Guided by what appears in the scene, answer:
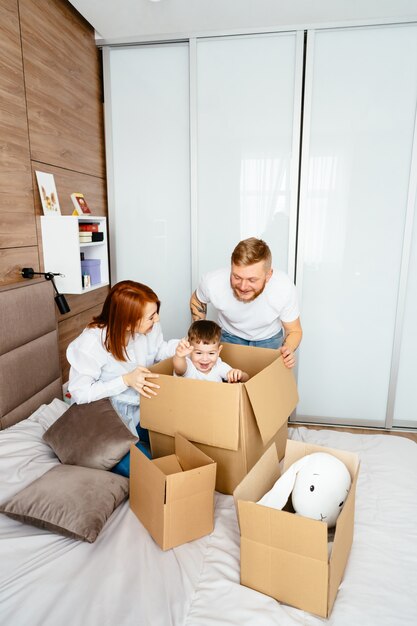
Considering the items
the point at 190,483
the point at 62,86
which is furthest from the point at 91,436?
the point at 62,86

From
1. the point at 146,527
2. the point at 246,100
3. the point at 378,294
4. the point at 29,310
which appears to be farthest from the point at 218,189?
the point at 146,527

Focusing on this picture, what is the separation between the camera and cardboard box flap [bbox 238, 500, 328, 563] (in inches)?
38.1

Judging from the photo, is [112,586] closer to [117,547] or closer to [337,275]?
[117,547]

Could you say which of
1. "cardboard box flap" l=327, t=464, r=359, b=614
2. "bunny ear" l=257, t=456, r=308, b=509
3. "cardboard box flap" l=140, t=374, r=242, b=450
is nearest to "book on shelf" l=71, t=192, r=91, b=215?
"cardboard box flap" l=140, t=374, r=242, b=450

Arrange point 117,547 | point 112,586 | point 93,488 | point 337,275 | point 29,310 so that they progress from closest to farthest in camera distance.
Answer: point 112,586, point 117,547, point 93,488, point 29,310, point 337,275

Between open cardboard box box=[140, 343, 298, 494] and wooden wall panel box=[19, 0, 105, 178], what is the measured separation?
1407 mm

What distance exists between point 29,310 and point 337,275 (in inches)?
74.9

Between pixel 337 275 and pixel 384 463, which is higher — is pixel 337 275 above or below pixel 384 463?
above

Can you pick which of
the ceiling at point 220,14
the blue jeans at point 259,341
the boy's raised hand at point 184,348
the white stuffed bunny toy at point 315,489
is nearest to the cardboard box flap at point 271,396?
the white stuffed bunny toy at point 315,489

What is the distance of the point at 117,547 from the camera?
3.79 feet

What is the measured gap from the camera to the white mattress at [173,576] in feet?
3.16

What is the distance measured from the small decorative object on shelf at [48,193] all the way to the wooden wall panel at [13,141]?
0.08 meters

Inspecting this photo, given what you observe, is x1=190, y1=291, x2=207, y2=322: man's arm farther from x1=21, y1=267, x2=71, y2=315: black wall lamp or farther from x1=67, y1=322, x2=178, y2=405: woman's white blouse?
x1=21, y1=267, x2=71, y2=315: black wall lamp

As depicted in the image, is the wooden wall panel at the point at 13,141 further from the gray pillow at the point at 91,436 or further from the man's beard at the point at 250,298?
the man's beard at the point at 250,298
